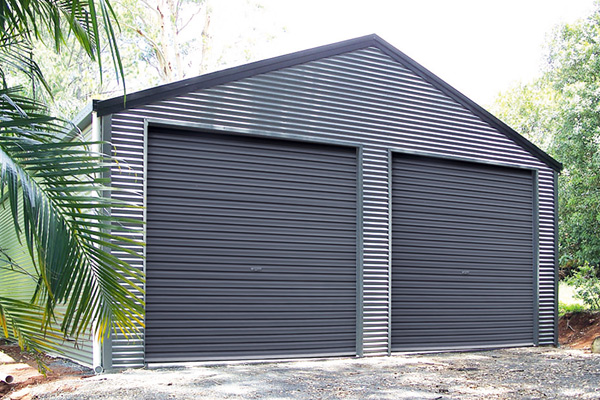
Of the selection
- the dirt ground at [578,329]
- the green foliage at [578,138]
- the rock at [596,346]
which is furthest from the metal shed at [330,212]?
the green foliage at [578,138]

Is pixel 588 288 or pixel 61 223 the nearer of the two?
pixel 61 223

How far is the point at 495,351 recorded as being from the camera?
9883 mm

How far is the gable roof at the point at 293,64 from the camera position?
A: 7.36m

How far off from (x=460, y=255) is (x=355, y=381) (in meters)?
3.89

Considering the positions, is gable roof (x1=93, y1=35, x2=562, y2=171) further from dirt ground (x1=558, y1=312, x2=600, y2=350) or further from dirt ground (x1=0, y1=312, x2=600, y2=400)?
dirt ground (x1=558, y1=312, x2=600, y2=350)

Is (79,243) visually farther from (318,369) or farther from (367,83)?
(367,83)

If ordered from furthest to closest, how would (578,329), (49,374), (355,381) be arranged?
(578,329), (49,374), (355,381)

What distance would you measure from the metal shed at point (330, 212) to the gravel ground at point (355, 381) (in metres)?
0.52

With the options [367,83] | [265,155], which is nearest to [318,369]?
[265,155]

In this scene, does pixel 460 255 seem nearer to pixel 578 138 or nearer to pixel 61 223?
pixel 578 138

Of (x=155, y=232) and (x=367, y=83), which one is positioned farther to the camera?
(x=367, y=83)

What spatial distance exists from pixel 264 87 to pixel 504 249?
16.4 ft

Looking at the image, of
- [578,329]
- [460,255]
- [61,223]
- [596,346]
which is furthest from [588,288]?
[61,223]

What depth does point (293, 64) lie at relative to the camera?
27.9 ft
